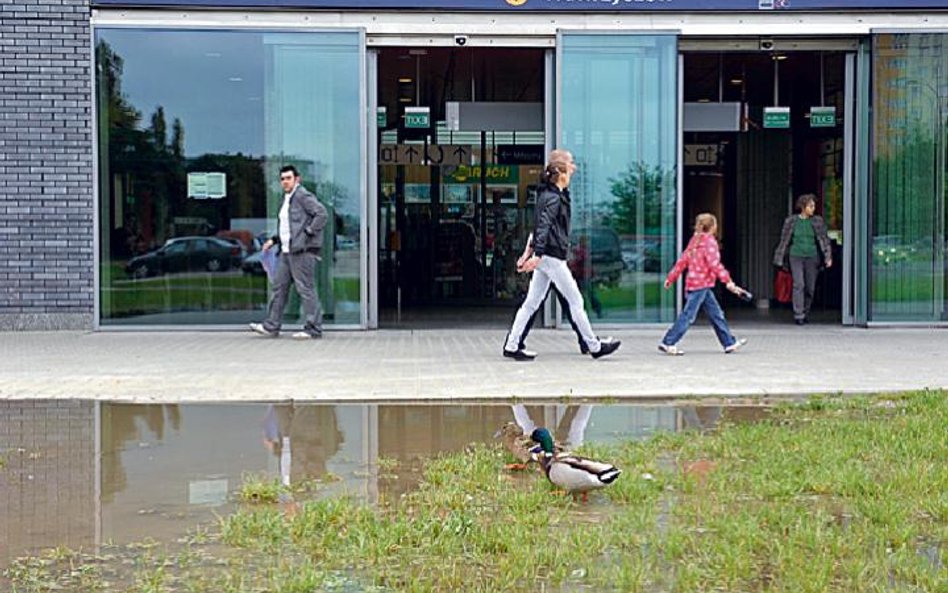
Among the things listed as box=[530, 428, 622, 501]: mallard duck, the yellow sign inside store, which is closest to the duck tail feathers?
box=[530, 428, 622, 501]: mallard duck

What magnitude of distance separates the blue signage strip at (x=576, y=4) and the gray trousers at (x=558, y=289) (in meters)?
4.91

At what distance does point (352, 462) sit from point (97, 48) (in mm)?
9948

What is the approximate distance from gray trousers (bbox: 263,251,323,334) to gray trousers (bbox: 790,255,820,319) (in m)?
7.13

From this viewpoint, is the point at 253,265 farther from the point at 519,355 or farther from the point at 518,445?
the point at 518,445

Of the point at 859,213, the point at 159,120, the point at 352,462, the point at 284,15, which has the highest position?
the point at 284,15

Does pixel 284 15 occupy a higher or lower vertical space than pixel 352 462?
higher

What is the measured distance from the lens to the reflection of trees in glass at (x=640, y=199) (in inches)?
619

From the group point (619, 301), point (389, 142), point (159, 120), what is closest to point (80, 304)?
point (159, 120)

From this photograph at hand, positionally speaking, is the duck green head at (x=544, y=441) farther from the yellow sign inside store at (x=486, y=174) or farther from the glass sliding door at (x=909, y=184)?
the yellow sign inside store at (x=486, y=174)

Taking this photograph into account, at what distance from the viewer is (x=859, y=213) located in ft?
52.8

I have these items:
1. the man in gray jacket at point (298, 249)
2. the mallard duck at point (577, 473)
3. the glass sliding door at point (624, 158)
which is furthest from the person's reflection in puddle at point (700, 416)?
the glass sliding door at point (624, 158)

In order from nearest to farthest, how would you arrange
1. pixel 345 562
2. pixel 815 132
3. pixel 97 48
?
pixel 345 562
pixel 97 48
pixel 815 132

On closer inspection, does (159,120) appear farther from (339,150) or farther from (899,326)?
(899,326)

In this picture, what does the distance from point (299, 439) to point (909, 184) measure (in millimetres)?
10969
